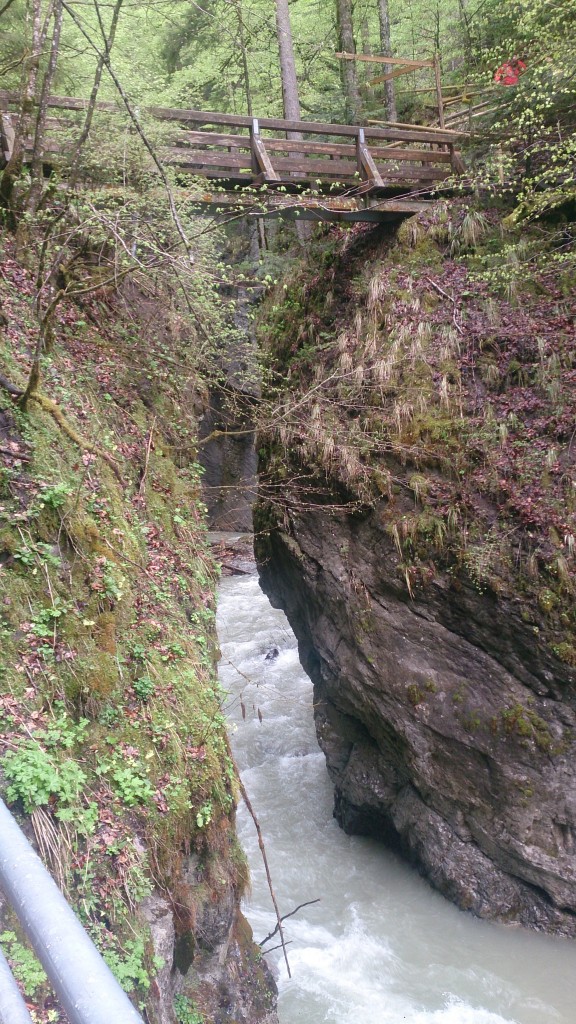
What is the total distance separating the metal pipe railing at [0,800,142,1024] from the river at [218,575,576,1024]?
162 inches

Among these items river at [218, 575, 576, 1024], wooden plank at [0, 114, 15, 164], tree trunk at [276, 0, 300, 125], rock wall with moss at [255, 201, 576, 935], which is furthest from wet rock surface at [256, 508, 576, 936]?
tree trunk at [276, 0, 300, 125]

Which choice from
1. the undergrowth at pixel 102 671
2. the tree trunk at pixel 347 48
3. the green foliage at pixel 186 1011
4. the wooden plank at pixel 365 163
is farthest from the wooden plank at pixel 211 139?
the green foliage at pixel 186 1011

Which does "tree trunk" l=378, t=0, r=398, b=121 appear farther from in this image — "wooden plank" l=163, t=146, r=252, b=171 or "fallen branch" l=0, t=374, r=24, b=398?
"fallen branch" l=0, t=374, r=24, b=398

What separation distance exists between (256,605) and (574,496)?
9182 millimetres

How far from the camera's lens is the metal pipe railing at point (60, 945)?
796mm

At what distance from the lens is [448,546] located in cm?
752

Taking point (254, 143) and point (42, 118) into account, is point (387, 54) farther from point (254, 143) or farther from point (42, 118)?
point (42, 118)

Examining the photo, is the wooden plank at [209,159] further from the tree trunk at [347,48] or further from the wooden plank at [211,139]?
the tree trunk at [347,48]

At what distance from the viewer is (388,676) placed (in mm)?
7801

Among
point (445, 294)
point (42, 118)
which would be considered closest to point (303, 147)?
point (445, 294)

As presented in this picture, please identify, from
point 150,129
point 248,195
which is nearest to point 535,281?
point 248,195

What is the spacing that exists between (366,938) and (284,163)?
9.71 m

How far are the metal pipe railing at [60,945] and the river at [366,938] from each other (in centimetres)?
411

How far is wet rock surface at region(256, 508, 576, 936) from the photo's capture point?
6941 millimetres
